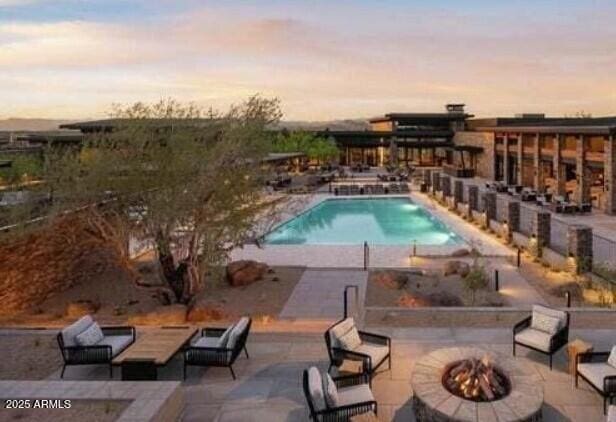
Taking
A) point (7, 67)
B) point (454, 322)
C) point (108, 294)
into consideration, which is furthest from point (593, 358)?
point (7, 67)

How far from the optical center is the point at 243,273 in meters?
15.1

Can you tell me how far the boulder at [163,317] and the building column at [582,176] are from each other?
23738 millimetres

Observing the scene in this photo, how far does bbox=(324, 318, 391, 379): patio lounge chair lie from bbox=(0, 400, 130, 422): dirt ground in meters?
2.89

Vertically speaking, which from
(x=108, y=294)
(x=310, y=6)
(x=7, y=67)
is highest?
(x=310, y=6)

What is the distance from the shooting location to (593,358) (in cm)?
793

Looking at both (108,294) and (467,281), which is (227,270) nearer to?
(108,294)

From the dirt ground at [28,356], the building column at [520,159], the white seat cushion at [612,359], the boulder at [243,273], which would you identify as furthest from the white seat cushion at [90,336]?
the building column at [520,159]

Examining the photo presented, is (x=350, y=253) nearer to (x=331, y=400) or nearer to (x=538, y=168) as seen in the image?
(x=331, y=400)

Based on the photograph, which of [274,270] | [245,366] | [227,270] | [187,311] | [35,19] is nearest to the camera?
[245,366]

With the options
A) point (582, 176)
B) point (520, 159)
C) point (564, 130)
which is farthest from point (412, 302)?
point (520, 159)

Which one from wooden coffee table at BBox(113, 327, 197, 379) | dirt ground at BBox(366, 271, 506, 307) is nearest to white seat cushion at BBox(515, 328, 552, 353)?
dirt ground at BBox(366, 271, 506, 307)

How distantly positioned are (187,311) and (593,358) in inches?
306

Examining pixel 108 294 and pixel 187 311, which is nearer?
pixel 187 311

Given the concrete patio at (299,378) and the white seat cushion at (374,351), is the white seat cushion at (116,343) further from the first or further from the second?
the white seat cushion at (374,351)
